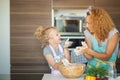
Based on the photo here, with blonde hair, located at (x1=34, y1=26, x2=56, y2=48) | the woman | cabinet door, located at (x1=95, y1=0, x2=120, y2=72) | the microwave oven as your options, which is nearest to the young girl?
blonde hair, located at (x1=34, y1=26, x2=56, y2=48)

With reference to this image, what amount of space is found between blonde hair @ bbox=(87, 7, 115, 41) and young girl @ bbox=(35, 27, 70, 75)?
32 centimetres

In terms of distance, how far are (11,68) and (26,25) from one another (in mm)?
711

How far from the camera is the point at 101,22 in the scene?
2160mm

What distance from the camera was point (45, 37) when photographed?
7.86ft

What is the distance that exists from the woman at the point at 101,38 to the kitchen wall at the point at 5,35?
2273 mm

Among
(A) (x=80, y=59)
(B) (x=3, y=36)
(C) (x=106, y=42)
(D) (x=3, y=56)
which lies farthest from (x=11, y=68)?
(C) (x=106, y=42)

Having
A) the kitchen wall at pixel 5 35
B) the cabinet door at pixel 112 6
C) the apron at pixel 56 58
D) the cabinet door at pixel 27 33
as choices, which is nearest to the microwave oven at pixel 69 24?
the cabinet door at pixel 27 33

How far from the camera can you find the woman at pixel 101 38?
212 cm

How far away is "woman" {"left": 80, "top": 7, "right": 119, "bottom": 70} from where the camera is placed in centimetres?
212

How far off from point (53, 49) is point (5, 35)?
2.13m

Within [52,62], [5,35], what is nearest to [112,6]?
[5,35]

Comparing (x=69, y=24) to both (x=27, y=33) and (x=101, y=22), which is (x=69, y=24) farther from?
(x=101, y=22)

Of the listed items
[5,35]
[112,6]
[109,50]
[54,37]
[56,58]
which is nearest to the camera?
[109,50]

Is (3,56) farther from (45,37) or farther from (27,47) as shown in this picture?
(45,37)
